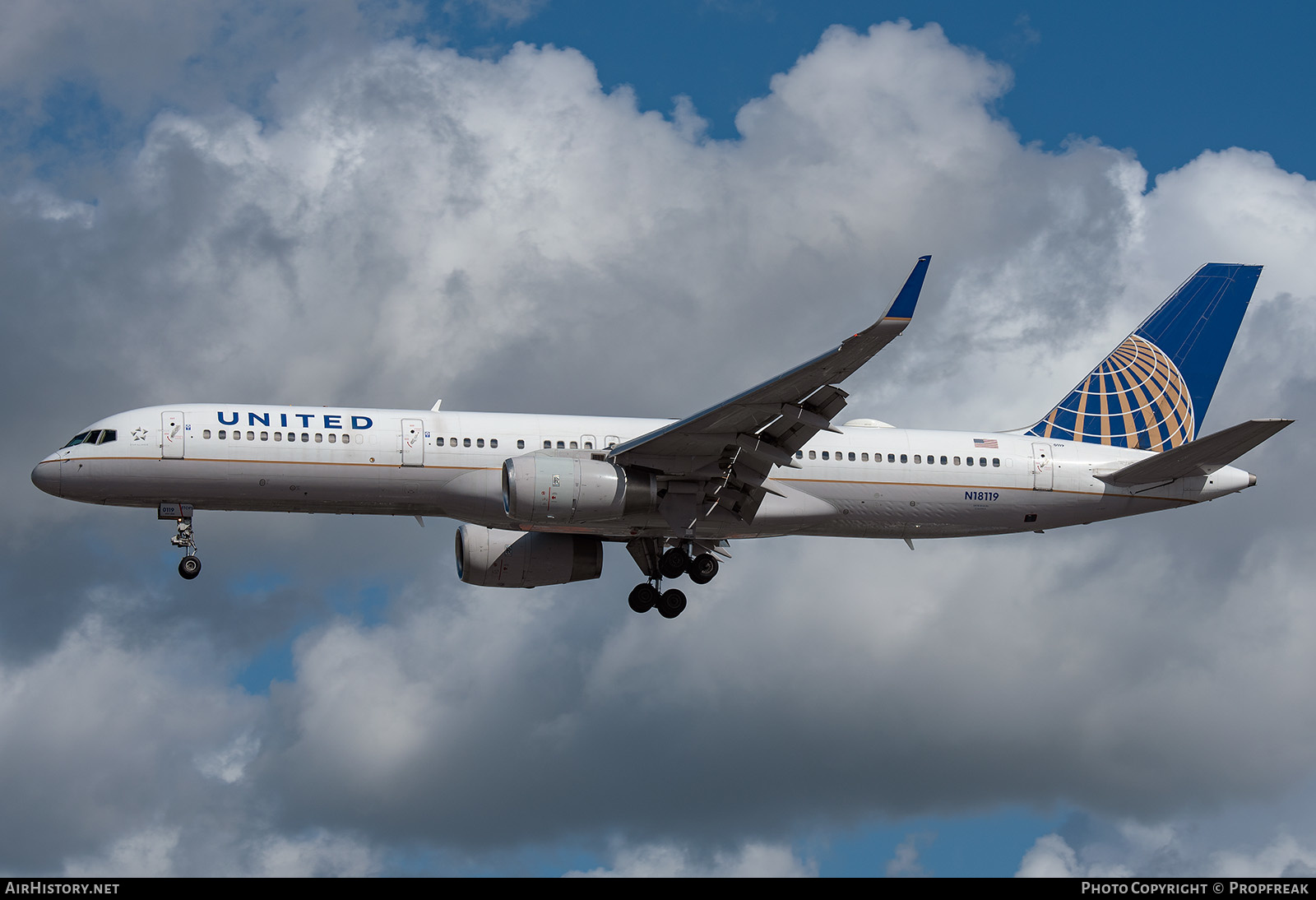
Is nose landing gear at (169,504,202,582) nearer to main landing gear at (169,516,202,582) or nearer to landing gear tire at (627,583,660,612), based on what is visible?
main landing gear at (169,516,202,582)

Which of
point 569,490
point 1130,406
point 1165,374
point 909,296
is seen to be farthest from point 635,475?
point 1165,374

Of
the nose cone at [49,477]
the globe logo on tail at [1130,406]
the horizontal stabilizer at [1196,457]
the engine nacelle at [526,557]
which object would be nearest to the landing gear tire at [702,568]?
the engine nacelle at [526,557]

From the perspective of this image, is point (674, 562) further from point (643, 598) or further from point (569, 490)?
point (569, 490)

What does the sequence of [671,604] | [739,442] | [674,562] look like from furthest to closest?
[671,604]
[674,562]
[739,442]

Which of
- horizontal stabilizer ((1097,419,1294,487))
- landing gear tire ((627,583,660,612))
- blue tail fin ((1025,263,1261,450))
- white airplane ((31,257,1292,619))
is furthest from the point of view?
blue tail fin ((1025,263,1261,450))

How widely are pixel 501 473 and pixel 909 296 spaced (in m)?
13.2

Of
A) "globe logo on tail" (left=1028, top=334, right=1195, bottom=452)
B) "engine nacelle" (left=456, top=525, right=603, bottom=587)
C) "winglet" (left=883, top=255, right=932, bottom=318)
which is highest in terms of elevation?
"globe logo on tail" (left=1028, top=334, right=1195, bottom=452)

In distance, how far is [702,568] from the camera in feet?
141

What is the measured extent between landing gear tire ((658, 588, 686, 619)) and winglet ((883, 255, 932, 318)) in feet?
51.6

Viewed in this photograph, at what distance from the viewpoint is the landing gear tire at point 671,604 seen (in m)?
44.2

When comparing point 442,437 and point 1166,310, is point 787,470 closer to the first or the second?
point 442,437

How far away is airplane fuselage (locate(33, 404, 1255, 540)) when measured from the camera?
39.0 m

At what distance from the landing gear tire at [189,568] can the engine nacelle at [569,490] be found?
8624 millimetres

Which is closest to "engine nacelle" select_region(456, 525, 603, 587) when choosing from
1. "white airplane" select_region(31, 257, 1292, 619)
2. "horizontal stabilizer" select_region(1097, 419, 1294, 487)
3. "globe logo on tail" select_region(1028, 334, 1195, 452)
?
"white airplane" select_region(31, 257, 1292, 619)
